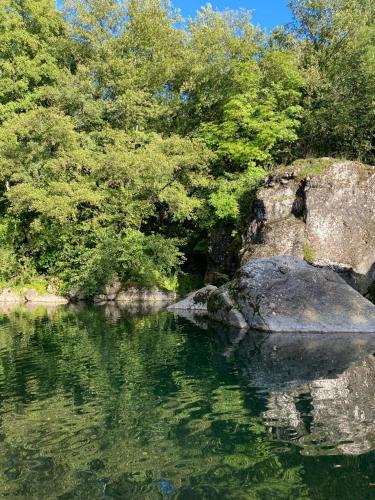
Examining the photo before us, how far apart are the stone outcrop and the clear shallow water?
135cm

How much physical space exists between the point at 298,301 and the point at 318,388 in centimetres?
776

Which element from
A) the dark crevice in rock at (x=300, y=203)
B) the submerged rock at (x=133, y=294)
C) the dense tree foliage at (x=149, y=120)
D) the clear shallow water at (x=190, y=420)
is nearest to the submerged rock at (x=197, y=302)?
the dark crevice in rock at (x=300, y=203)

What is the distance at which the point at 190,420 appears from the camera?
28.4 ft

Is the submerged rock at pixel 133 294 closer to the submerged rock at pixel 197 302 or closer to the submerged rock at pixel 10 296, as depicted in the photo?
the submerged rock at pixel 10 296

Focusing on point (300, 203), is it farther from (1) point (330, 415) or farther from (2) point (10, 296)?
(2) point (10, 296)

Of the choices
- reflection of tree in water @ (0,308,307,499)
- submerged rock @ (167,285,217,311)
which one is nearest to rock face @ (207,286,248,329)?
submerged rock @ (167,285,217,311)

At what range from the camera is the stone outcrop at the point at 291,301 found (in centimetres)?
1730

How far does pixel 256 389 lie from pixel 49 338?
9664 millimetres

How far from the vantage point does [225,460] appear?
22.8 feet

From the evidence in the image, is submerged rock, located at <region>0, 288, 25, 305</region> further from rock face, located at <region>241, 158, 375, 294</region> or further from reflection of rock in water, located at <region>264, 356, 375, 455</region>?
reflection of rock in water, located at <region>264, 356, 375, 455</region>

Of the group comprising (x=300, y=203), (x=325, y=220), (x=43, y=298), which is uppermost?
(x=300, y=203)

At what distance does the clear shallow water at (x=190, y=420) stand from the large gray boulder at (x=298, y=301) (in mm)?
1242

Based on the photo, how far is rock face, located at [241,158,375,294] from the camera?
79.5 ft

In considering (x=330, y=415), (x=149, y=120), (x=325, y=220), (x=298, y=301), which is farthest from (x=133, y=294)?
(x=330, y=415)
